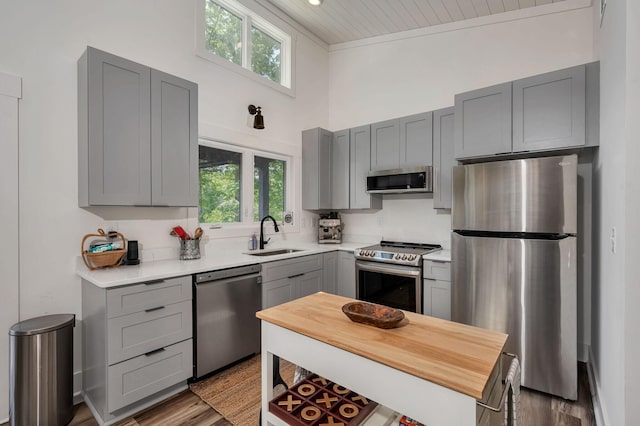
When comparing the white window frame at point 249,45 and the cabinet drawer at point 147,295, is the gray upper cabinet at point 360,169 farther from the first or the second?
the cabinet drawer at point 147,295

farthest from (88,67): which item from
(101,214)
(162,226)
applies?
(162,226)

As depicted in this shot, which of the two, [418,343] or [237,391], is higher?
[418,343]

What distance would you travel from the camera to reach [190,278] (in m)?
2.25

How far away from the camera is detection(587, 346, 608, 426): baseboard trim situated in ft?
5.97

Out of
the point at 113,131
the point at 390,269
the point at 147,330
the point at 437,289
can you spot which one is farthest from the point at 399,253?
the point at 113,131

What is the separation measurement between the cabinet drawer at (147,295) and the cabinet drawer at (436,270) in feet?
6.98

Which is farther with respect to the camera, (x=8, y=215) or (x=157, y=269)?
(x=157, y=269)

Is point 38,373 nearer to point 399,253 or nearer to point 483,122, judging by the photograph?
point 399,253

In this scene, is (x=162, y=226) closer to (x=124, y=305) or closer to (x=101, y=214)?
(x=101, y=214)

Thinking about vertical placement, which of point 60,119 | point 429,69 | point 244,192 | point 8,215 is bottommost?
point 8,215

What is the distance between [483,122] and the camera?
8.78 ft

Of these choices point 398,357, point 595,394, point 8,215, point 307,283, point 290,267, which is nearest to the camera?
point 398,357

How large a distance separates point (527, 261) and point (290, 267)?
6.66 feet

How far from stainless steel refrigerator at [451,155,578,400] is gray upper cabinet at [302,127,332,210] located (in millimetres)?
1843
